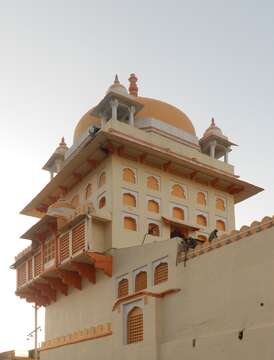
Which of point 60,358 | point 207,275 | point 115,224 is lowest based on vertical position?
point 60,358

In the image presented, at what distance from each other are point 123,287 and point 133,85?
13572mm

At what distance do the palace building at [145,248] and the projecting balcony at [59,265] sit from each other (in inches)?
2.5

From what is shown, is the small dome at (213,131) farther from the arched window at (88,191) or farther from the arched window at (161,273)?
the arched window at (161,273)

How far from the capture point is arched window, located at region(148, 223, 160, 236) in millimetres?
26547

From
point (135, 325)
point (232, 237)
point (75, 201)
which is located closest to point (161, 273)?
point (135, 325)

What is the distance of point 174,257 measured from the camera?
64.9ft

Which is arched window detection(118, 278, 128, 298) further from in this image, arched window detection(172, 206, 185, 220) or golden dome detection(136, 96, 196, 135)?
golden dome detection(136, 96, 196, 135)

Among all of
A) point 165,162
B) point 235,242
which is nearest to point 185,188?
point 165,162

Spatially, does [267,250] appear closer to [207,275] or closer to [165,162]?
[207,275]

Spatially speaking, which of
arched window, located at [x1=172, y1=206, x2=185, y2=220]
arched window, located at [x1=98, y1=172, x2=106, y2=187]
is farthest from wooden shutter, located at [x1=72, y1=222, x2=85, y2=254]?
arched window, located at [x1=172, y1=206, x2=185, y2=220]

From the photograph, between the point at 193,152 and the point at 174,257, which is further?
the point at 193,152

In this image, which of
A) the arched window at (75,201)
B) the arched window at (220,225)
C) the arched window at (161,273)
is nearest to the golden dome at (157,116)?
the arched window at (75,201)

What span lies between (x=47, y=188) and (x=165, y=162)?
691 cm

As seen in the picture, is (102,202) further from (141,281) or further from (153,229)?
(141,281)
